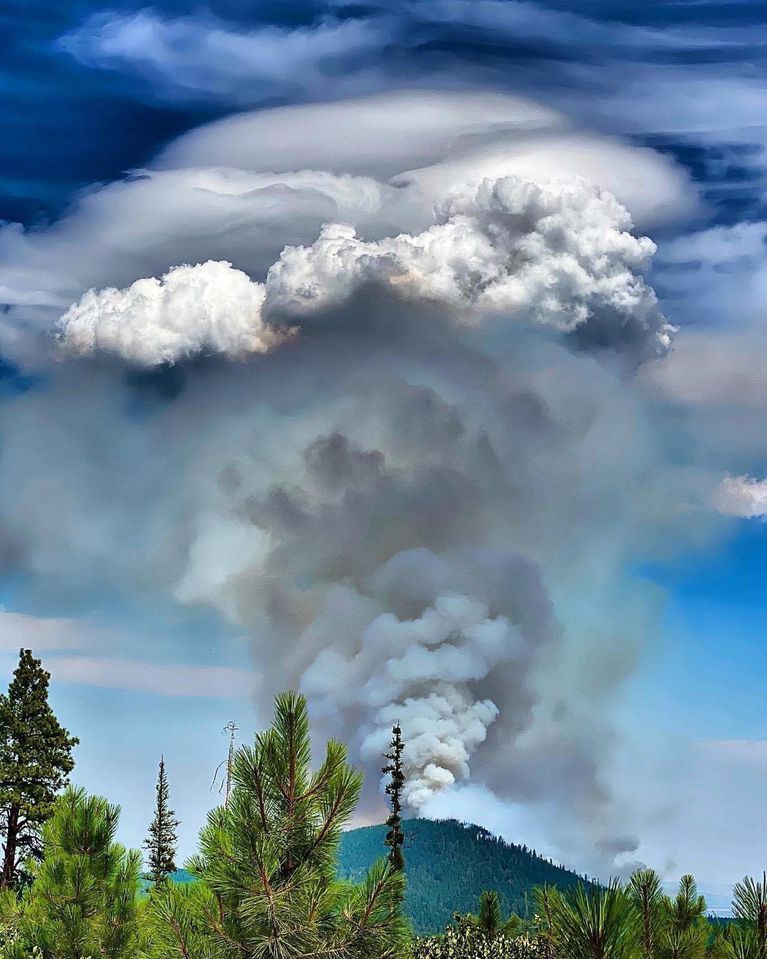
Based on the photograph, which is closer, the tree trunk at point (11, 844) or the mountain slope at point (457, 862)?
the tree trunk at point (11, 844)

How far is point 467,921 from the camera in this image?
19453 millimetres

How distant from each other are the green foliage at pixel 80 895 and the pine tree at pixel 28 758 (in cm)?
2117

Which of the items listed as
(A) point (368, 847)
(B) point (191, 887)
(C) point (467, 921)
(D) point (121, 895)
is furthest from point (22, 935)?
(A) point (368, 847)

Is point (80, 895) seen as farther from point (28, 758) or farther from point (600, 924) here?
point (28, 758)

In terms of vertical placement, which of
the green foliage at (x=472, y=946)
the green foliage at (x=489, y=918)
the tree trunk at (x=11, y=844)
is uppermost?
the tree trunk at (x=11, y=844)

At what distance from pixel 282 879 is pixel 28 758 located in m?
27.1

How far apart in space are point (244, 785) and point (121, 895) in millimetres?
5196

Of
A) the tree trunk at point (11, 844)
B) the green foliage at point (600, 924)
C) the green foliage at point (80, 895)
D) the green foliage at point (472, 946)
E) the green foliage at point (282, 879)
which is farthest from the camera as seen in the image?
the tree trunk at point (11, 844)

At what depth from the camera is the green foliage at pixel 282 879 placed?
354 inches

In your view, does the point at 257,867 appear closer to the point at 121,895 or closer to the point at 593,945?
the point at 593,945

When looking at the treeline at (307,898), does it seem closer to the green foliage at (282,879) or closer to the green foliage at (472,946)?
the green foliage at (282,879)

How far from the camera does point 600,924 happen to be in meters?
6.07

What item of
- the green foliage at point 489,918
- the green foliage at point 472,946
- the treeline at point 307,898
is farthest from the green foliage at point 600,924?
the green foliage at point 489,918

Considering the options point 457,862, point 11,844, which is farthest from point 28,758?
point 457,862
